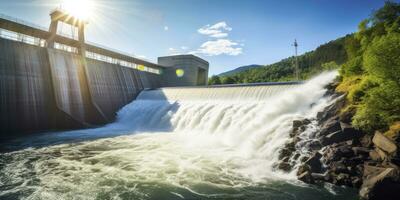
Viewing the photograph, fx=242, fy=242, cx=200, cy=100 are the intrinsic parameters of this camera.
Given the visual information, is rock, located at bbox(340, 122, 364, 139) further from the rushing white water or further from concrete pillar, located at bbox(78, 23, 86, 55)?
concrete pillar, located at bbox(78, 23, 86, 55)

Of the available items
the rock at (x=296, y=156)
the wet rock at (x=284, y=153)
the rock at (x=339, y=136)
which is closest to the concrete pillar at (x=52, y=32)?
the wet rock at (x=284, y=153)

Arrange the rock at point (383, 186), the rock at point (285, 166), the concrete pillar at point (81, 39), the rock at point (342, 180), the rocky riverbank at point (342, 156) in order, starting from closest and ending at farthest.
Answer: the rock at point (383, 186) → the rocky riverbank at point (342, 156) → the rock at point (342, 180) → the rock at point (285, 166) → the concrete pillar at point (81, 39)

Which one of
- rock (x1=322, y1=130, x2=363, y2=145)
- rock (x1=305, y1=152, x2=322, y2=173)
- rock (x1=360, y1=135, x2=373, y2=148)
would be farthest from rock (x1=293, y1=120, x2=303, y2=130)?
rock (x1=360, y1=135, x2=373, y2=148)

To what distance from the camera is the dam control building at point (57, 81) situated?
60.5 ft

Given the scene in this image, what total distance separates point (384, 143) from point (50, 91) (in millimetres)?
22863

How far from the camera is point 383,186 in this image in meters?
6.15

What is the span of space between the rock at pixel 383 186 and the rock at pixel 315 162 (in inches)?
64.1

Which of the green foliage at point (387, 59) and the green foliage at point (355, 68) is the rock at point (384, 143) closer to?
the green foliage at point (387, 59)

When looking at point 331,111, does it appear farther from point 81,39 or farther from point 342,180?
point 81,39

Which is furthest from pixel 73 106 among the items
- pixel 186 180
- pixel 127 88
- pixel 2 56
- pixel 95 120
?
pixel 186 180

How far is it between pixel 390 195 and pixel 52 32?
87.2ft

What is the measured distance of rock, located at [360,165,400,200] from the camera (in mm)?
6051

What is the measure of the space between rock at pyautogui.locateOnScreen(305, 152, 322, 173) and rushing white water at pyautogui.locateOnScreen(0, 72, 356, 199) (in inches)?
27.6

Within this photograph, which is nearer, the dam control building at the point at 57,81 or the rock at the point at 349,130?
the rock at the point at 349,130
